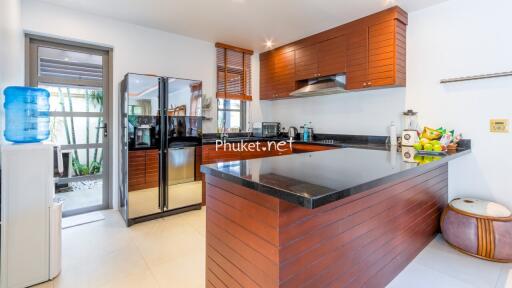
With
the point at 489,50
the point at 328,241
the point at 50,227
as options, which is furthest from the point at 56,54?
the point at 489,50

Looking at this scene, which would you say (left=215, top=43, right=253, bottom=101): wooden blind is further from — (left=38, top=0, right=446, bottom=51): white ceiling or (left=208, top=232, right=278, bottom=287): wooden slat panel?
(left=208, top=232, right=278, bottom=287): wooden slat panel

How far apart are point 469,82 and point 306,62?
2.05 metres

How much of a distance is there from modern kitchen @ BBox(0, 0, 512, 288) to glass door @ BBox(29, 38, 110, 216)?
2cm

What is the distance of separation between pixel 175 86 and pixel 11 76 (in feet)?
4.91

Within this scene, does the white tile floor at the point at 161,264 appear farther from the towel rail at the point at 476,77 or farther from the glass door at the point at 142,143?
the towel rail at the point at 476,77

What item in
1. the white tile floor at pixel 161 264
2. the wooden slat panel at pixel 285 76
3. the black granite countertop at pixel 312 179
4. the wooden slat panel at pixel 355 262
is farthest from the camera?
the wooden slat panel at pixel 285 76

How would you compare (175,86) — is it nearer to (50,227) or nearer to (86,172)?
(86,172)

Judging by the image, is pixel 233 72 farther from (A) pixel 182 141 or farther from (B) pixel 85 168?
(B) pixel 85 168

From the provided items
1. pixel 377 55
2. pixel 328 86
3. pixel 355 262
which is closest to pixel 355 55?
pixel 377 55

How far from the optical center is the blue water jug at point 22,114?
1.90m

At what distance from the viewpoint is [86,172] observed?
332 centimetres

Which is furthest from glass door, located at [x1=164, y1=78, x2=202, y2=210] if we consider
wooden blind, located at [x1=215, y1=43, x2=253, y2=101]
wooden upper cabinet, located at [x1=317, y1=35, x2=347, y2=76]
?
wooden upper cabinet, located at [x1=317, y1=35, x2=347, y2=76]

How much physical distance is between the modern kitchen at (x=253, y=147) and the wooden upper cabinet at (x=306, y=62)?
0.03m

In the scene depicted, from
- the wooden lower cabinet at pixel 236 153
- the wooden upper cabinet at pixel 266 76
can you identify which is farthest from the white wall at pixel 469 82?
the wooden upper cabinet at pixel 266 76
